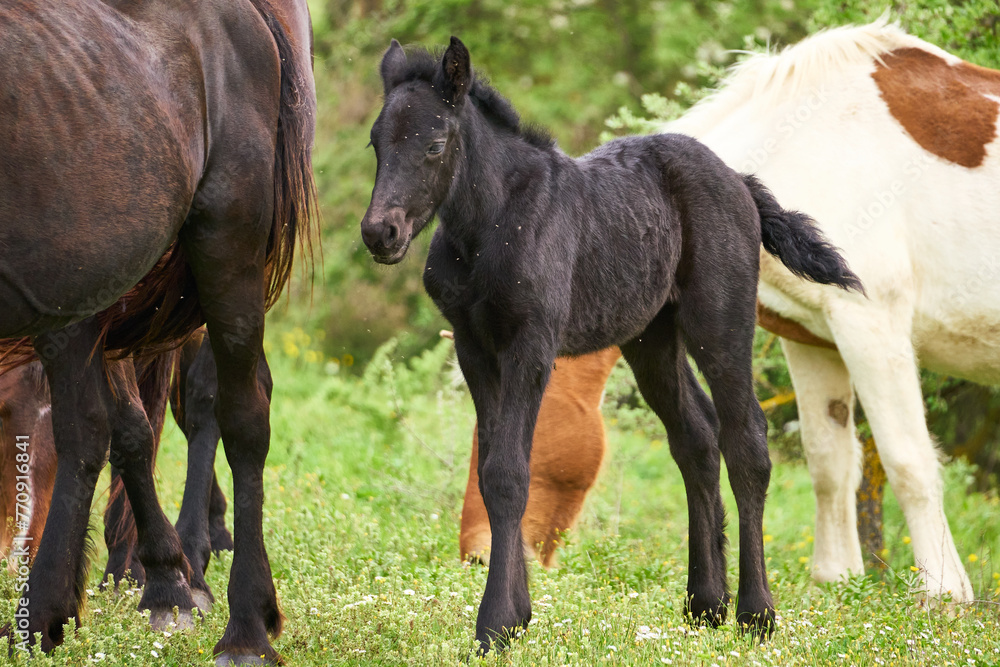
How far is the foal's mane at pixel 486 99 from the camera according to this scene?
10.9 ft

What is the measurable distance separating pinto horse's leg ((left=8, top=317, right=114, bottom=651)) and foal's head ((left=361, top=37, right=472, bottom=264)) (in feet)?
3.73

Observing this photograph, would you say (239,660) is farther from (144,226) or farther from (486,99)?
(486,99)

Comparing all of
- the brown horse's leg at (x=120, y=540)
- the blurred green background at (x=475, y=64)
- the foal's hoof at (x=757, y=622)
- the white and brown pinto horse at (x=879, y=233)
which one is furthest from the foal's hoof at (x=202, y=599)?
the blurred green background at (x=475, y=64)

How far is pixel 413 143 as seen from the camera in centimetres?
319

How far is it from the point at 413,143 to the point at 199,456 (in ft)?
6.77

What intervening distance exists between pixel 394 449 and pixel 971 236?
17.0 ft

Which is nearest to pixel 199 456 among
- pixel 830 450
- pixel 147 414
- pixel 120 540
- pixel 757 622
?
pixel 147 414

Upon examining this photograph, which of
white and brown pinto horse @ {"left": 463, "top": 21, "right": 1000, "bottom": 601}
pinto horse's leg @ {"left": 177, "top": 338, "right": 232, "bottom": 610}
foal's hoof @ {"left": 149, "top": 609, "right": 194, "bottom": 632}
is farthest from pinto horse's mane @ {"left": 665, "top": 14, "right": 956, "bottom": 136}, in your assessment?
foal's hoof @ {"left": 149, "top": 609, "right": 194, "bottom": 632}

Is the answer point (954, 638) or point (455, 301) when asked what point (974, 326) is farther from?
point (455, 301)

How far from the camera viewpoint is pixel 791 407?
27.1 feet

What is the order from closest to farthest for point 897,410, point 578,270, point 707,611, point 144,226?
point 144,226
point 578,270
point 707,611
point 897,410

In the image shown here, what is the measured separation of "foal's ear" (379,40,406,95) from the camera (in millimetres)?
3350

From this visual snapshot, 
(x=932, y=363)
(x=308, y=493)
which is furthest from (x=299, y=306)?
(x=932, y=363)

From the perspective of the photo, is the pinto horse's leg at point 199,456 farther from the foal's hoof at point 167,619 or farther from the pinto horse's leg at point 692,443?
the pinto horse's leg at point 692,443
